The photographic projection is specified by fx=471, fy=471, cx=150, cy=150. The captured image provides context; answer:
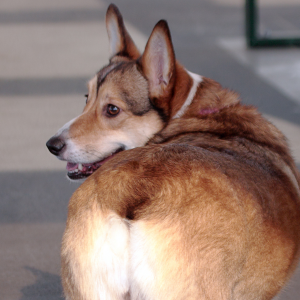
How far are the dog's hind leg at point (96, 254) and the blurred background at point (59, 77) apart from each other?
1.03 metres

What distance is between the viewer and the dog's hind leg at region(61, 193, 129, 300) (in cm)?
151

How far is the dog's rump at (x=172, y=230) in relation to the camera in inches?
58.1

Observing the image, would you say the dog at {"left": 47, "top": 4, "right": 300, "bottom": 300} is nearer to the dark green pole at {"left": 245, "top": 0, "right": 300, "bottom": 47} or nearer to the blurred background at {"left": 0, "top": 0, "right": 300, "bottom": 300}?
the blurred background at {"left": 0, "top": 0, "right": 300, "bottom": 300}

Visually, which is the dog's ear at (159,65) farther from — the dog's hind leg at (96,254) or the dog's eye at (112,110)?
the dog's hind leg at (96,254)

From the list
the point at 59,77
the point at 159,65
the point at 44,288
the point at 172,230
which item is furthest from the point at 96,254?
the point at 59,77

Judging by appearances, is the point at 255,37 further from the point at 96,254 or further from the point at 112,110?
the point at 96,254

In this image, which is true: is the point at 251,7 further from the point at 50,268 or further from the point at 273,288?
the point at 273,288

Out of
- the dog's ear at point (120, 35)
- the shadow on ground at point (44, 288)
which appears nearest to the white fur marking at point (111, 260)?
the shadow on ground at point (44, 288)

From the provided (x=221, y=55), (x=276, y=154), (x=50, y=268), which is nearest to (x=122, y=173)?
(x=276, y=154)

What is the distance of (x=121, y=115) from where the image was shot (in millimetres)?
2568

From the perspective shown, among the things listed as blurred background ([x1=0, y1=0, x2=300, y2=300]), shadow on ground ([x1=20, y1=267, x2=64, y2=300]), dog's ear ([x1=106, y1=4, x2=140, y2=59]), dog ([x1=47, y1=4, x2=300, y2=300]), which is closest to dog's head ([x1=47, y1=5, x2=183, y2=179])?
dog's ear ([x1=106, y1=4, x2=140, y2=59])

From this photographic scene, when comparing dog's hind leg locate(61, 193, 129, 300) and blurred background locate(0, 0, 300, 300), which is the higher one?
dog's hind leg locate(61, 193, 129, 300)

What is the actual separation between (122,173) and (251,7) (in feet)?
24.2

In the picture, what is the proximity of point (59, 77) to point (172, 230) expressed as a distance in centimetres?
576
